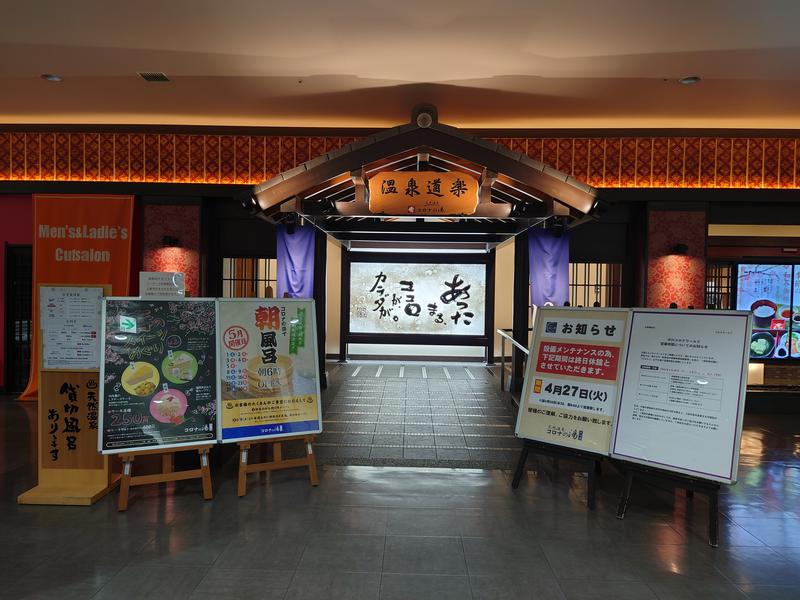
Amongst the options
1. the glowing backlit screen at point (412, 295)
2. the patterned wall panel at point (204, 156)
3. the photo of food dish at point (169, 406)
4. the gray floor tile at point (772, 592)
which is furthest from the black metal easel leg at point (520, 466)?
the glowing backlit screen at point (412, 295)

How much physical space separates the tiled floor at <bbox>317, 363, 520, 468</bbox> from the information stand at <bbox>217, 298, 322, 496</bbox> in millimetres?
792

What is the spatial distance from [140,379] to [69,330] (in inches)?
32.6

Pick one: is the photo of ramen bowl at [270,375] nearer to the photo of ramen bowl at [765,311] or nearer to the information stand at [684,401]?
the information stand at [684,401]

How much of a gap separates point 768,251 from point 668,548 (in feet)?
22.0

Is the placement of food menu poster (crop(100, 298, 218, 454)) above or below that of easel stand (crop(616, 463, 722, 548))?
above

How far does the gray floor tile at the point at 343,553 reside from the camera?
3.31 m

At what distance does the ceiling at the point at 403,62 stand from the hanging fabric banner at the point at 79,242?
4.59 ft

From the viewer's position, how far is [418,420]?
680 cm

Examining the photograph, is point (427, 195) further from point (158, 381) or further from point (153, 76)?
point (153, 76)

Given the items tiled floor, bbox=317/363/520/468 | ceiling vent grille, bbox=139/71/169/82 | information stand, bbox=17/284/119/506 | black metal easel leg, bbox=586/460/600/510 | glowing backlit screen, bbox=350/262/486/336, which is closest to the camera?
black metal easel leg, bbox=586/460/600/510

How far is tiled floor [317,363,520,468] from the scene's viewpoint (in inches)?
211

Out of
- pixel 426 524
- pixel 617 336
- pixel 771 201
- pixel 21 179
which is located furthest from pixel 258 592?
pixel 771 201

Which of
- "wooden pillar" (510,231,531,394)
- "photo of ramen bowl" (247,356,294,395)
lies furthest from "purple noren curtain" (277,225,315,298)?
"photo of ramen bowl" (247,356,294,395)

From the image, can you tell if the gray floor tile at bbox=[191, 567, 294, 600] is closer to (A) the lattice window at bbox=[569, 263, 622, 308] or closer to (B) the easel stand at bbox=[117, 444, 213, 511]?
(B) the easel stand at bbox=[117, 444, 213, 511]
